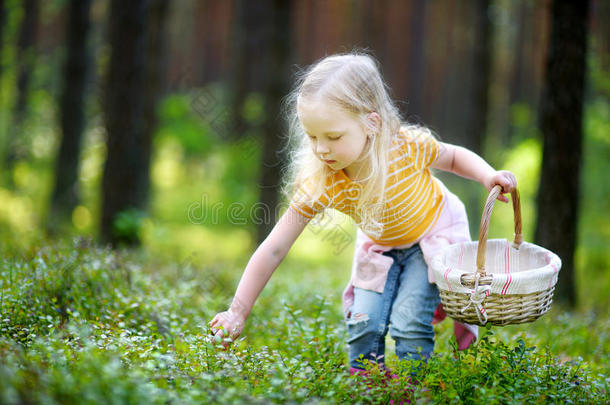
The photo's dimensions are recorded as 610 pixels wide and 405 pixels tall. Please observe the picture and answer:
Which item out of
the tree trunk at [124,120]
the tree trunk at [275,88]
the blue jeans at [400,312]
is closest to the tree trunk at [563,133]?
the blue jeans at [400,312]

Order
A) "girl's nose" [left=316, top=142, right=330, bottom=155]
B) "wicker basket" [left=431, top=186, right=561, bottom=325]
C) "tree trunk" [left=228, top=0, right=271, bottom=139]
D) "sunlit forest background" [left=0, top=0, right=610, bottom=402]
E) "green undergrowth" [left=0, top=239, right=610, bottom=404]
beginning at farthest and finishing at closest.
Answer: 1. "tree trunk" [left=228, top=0, right=271, bottom=139]
2. "sunlit forest background" [left=0, top=0, right=610, bottom=402]
3. "girl's nose" [left=316, top=142, right=330, bottom=155]
4. "wicker basket" [left=431, top=186, right=561, bottom=325]
5. "green undergrowth" [left=0, top=239, right=610, bottom=404]

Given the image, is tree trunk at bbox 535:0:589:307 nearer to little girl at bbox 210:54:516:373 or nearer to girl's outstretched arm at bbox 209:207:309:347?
little girl at bbox 210:54:516:373

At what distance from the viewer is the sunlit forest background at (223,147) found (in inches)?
218

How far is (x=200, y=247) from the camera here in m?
10.9

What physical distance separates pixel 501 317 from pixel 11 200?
1172 cm

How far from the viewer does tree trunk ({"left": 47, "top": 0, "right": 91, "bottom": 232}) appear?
1034cm

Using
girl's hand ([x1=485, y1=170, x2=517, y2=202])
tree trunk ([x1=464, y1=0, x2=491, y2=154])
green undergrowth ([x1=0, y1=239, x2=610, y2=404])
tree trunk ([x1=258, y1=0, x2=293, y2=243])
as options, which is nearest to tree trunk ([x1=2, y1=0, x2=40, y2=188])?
tree trunk ([x1=258, y1=0, x2=293, y2=243])

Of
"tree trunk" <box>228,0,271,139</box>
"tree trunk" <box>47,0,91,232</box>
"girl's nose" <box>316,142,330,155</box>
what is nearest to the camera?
"girl's nose" <box>316,142,330,155</box>

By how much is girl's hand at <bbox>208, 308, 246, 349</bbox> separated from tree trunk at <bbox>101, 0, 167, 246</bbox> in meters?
4.06

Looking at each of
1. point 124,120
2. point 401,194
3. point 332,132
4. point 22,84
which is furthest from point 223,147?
point 332,132

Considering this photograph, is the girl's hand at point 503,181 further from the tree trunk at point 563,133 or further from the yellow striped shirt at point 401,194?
the tree trunk at point 563,133

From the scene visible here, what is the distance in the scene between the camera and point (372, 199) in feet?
10.1

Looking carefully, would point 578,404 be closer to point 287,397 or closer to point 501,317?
point 501,317

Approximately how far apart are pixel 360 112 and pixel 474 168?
28.4 inches
